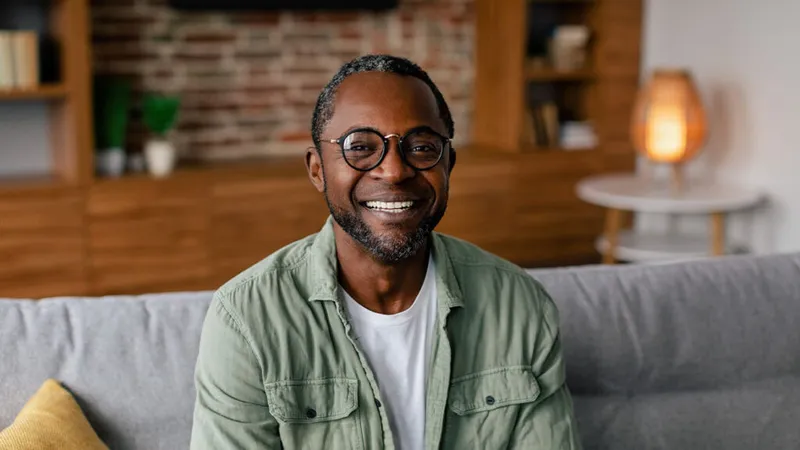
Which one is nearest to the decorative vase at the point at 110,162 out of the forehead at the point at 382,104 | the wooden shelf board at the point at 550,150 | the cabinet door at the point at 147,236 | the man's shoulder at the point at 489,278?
the cabinet door at the point at 147,236

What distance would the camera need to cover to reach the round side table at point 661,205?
14.2 ft

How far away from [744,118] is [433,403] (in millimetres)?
3569

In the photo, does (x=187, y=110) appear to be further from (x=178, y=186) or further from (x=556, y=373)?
(x=556, y=373)

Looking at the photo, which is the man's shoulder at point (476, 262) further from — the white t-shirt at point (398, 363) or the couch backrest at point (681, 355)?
the couch backrest at point (681, 355)

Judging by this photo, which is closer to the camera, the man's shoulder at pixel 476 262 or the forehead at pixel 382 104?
the forehead at pixel 382 104

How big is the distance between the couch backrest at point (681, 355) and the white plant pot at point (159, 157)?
278cm

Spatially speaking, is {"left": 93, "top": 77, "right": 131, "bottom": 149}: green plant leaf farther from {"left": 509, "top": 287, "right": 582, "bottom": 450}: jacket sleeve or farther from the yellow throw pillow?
{"left": 509, "top": 287, "right": 582, "bottom": 450}: jacket sleeve

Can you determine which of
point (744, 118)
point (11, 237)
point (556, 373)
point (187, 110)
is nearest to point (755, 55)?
point (744, 118)

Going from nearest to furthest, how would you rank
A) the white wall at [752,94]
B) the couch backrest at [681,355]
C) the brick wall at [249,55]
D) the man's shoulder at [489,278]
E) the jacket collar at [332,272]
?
the jacket collar at [332,272], the man's shoulder at [489,278], the couch backrest at [681,355], the white wall at [752,94], the brick wall at [249,55]

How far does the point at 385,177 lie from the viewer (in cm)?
157

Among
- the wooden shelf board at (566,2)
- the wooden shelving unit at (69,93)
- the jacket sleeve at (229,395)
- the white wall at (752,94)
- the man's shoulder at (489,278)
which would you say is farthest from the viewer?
the wooden shelf board at (566,2)

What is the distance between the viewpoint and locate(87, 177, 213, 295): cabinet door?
4473mm

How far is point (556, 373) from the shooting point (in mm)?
1699

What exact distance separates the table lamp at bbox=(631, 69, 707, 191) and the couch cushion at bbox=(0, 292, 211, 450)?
3.06m
